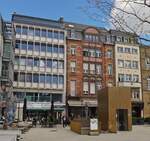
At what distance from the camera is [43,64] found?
5672 centimetres

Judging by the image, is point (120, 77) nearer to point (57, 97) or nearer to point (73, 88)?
point (73, 88)

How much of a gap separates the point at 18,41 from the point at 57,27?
293 inches

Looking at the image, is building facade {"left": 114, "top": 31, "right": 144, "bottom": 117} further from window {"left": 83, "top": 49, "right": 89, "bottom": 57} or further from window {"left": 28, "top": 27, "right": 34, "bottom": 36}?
window {"left": 28, "top": 27, "right": 34, "bottom": 36}

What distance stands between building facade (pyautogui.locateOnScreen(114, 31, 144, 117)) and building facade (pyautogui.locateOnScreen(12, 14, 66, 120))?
10570mm

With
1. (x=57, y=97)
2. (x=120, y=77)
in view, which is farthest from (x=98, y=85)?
(x=57, y=97)

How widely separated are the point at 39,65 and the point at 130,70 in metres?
17.2

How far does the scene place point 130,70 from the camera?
6297cm

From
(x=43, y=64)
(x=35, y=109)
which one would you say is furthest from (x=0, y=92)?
(x=43, y=64)

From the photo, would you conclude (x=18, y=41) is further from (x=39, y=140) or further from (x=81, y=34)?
(x=39, y=140)

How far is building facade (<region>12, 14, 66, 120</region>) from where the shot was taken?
54.4 metres

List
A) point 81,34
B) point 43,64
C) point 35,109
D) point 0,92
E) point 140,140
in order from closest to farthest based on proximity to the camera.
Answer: point 140,140, point 0,92, point 35,109, point 43,64, point 81,34

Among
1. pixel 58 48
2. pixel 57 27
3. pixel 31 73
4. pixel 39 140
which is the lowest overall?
pixel 39 140

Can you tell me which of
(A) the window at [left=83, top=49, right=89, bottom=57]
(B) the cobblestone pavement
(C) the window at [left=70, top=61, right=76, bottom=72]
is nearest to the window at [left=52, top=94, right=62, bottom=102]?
(C) the window at [left=70, top=61, right=76, bottom=72]

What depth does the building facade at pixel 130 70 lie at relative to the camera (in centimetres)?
6119
